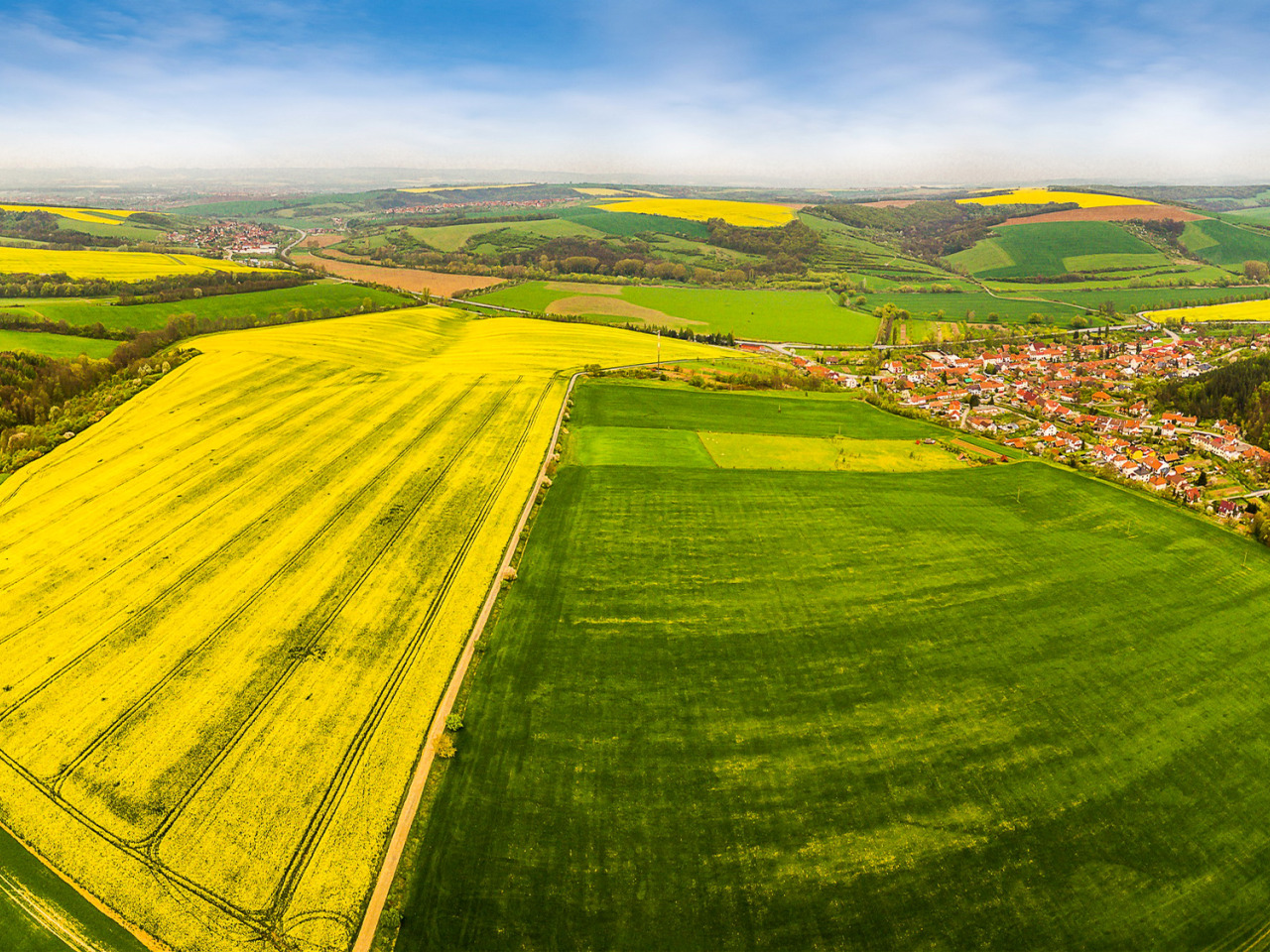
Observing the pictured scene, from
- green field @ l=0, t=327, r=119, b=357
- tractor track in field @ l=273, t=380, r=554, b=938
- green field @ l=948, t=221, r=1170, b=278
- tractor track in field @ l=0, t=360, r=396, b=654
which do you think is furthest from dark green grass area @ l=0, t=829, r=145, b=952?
green field @ l=948, t=221, r=1170, b=278

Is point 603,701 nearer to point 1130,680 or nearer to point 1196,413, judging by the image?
point 1130,680

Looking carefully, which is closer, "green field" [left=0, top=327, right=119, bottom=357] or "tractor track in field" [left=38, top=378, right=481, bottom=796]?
"tractor track in field" [left=38, top=378, right=481, bottom=796]

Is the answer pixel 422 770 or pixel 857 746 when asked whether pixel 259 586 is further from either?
pixel 857 746

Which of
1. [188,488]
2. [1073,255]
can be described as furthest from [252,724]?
[1073,255]

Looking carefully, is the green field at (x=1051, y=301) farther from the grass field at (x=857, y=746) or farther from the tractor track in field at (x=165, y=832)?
the tractor track in field at (x=165, y=832)

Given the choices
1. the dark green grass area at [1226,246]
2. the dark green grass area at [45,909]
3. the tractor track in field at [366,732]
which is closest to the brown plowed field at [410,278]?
the tractor track in field at [366,732]

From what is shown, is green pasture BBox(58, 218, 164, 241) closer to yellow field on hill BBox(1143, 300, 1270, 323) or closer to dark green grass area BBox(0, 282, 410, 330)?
dark green grass area BBox(0, 282, 410, 330)

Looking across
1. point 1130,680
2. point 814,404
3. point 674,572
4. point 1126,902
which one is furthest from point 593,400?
point 1126,902
